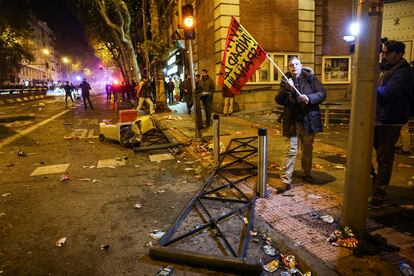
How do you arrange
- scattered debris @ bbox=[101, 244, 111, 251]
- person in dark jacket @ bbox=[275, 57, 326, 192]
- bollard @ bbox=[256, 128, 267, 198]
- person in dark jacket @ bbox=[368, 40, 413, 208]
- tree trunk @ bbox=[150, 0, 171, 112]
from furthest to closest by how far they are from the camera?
tree trunk @ bbox=[150, 0, 171, 112] < person in dark jacket @ bbox=[275, 57, 326, 192] < bollard @ bbox=[256, 128, 267, 198] < person in dark jacket @ bbox=[368, 40, 413, 208] < scattered debris @ bbox=[101, 244, 111, 251]

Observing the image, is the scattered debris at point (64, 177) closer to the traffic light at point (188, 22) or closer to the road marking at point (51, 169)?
the road marking at point (51, 169)

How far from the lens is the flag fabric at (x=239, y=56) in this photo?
5.83m

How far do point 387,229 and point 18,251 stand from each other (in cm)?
444

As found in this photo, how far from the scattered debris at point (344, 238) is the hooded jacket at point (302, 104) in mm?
1897

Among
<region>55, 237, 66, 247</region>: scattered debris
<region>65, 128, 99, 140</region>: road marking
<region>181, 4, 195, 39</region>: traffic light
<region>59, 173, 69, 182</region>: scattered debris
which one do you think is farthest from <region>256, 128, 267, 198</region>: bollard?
<region>65, 128, 99, 140</region>: road marking

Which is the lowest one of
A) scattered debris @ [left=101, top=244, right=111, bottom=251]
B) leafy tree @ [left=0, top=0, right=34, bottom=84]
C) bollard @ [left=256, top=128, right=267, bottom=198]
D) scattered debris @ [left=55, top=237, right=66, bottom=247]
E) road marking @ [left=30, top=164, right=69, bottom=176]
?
scattered debris @ [left=55, top=237, right=66, bottom=247]

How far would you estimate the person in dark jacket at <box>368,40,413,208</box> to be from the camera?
172 inches

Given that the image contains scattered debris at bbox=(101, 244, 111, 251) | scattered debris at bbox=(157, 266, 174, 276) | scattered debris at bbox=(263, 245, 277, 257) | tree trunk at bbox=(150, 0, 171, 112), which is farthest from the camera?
tree trunk at bbox=(150, 0, 171, 112)

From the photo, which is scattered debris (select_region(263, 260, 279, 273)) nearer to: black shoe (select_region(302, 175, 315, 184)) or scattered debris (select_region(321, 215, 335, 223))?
scattered debris (select_region(321, 215, 335, 223))

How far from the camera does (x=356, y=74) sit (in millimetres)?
3488

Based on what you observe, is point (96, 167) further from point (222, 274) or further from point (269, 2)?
point (269, 2)

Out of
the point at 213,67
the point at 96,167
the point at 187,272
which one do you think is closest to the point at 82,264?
the point at 187,272

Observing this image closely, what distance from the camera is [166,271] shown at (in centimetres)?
331

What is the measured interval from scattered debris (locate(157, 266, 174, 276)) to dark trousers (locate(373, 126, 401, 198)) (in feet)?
10.3
